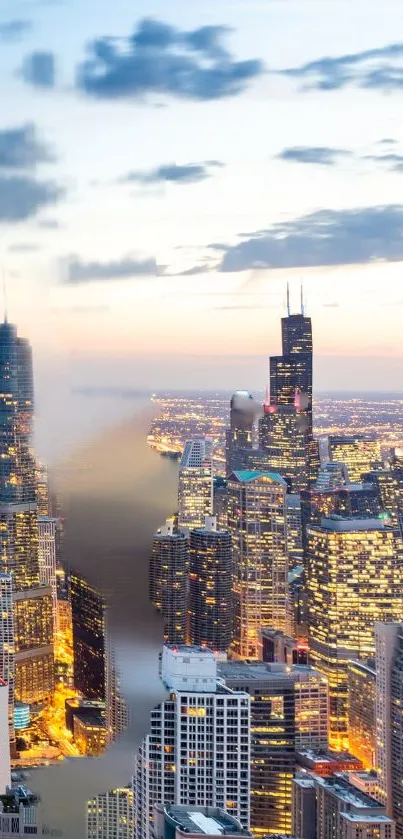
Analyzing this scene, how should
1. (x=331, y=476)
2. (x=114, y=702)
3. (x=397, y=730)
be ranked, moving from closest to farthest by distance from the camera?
(x=114, y=702) < (x=397, y=730) < (x=331, y=476)

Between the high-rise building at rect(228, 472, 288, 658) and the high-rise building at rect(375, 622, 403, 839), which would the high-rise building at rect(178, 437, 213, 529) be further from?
the high-rise building at rect(375, 622, 403, 839)

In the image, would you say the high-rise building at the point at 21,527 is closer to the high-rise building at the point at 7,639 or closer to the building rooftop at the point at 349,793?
the high-rise building at the point at 7,639

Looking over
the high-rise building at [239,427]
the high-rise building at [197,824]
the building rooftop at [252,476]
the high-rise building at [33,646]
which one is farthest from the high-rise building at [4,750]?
the building rooftop at [252,476]

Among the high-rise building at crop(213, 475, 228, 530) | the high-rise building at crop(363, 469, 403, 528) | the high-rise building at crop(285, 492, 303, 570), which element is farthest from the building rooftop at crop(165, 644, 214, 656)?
the high-rise building at crop(363, 469, 403, 528)

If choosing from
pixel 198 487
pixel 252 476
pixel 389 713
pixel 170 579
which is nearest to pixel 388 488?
pixel 252 476

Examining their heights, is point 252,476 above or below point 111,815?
above

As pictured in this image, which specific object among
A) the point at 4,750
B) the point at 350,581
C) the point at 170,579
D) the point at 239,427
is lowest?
the point at 4,750

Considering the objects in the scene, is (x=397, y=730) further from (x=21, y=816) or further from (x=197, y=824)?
(x=197, y=824)
